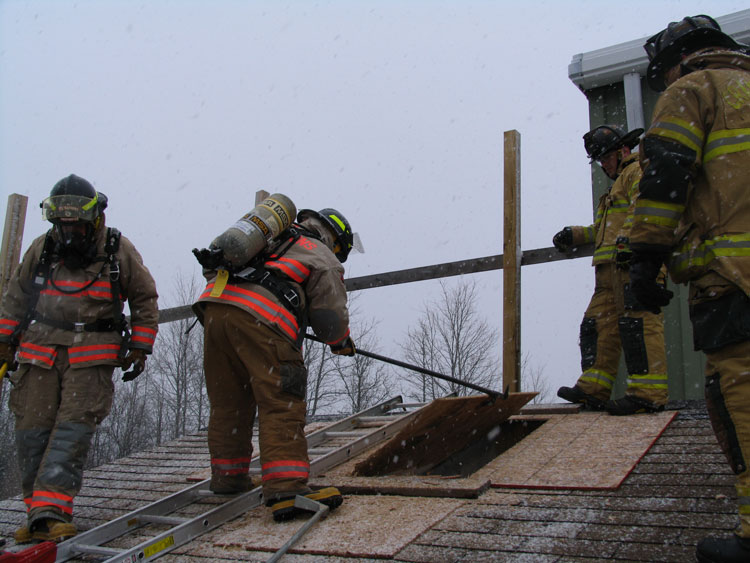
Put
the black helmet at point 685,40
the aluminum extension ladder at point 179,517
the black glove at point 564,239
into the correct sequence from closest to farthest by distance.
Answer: the black helmet at point 685,40
the aluminum extension ladder at point 179,517
the black glove at point 564,239

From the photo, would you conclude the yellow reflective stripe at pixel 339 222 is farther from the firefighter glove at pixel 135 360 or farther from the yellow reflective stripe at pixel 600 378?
the yellow reflective stripe at pixel 600 378

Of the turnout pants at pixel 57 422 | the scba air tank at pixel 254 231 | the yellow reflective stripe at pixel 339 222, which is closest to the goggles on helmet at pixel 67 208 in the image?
the turnout pants at pixel 57 422

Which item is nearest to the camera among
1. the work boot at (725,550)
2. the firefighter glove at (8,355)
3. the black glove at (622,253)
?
the work boot at (725,550)

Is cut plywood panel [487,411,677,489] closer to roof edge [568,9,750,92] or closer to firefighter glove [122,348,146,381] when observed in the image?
firefighter glove [122,348,146,381]

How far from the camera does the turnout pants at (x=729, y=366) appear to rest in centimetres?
208

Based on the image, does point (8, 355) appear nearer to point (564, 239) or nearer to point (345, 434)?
point (345, 434)

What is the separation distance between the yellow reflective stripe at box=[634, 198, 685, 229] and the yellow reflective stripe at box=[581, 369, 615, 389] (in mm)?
2682

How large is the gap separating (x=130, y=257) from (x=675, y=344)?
18.8 feet

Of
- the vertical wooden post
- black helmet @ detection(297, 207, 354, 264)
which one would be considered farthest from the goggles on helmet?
the vertical wooden post

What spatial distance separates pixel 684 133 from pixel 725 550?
4.66ft

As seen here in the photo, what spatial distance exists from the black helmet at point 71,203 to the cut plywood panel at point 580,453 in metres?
2.68

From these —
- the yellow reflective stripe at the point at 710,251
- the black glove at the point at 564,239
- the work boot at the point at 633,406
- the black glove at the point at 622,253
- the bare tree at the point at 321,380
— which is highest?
the black glove at the point at 564,239

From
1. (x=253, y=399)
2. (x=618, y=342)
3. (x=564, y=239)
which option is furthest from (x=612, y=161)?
(x=253, y=399)

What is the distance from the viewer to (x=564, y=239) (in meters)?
5.20
